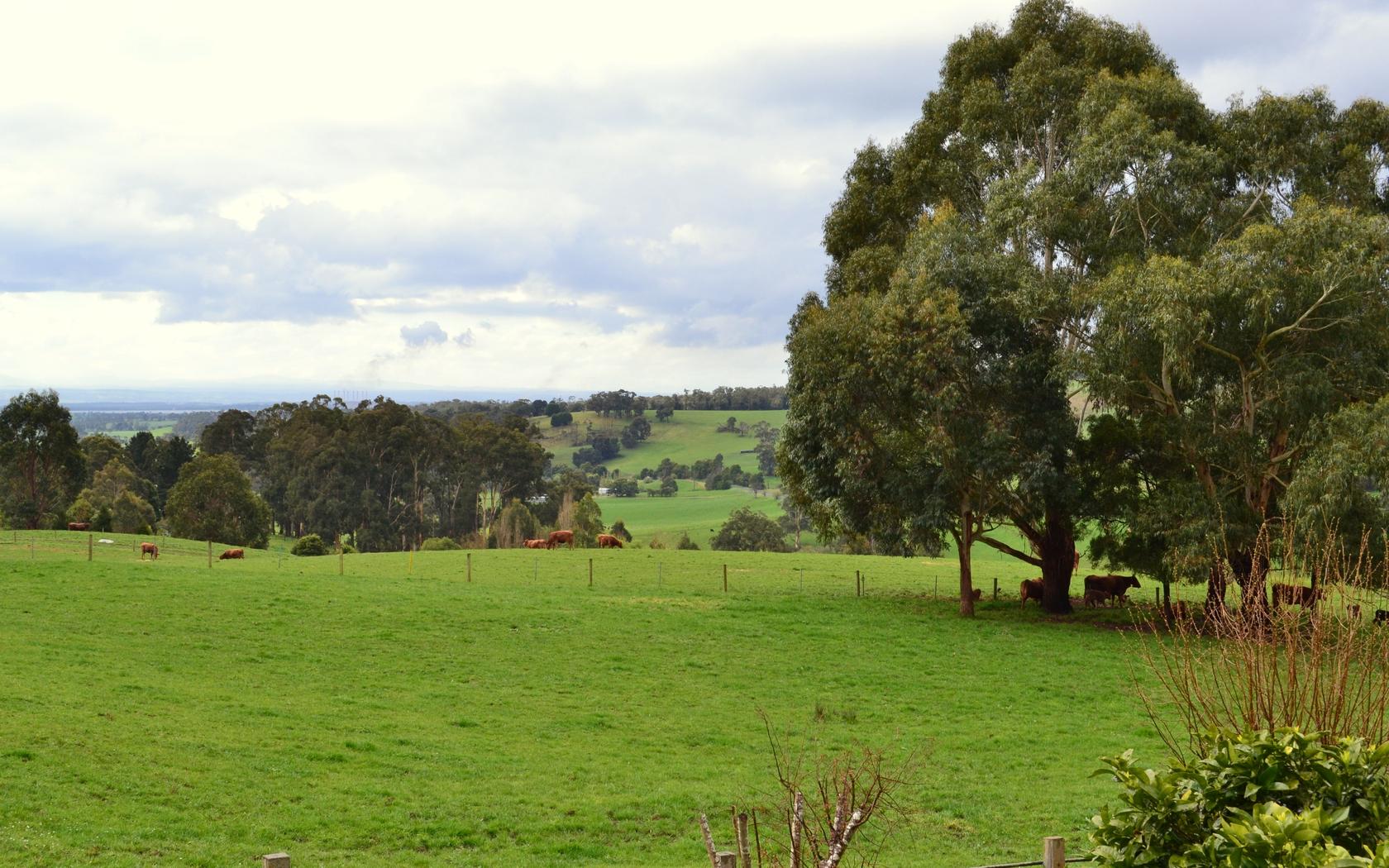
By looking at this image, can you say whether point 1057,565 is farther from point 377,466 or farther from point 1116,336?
point 377,466

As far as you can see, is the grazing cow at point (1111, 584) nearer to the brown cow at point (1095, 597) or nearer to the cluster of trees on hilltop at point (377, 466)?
the brown cow at point (1095, 597)

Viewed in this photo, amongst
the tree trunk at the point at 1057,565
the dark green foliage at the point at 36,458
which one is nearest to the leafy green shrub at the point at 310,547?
the dark green foliage at the point at 36,458

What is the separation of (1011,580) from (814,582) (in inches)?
384

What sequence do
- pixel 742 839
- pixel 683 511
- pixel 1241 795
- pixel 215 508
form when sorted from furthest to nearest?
pixel 683 511, pixel 215 508, pixel 1241 795, pixel 742 839

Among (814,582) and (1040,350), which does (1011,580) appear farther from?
(1040,350)

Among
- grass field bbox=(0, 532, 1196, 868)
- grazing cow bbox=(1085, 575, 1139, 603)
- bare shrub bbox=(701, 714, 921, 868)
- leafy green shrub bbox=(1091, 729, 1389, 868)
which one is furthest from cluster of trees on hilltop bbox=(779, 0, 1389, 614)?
leafy green shrub bbox=(1091, 729, 1389, 868)

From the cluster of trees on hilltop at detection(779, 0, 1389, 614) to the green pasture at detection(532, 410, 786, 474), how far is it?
128319mm

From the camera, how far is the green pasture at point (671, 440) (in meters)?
171

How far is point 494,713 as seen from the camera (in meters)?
23.5

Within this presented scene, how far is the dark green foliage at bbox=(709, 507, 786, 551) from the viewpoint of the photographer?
311ft

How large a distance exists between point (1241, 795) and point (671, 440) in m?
174

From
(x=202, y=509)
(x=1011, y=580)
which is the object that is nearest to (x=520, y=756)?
(x=1011, y=580)

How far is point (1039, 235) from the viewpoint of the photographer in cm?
3672

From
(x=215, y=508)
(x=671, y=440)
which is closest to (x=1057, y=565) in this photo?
(x=215, y=508)
